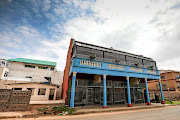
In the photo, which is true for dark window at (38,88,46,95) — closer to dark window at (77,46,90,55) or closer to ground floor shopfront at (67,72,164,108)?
ground floor shopfront at (67,72,164,108)

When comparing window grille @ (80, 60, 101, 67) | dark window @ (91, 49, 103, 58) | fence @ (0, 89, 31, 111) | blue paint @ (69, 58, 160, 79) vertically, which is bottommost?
fence @ (0, 89, 31, 111)

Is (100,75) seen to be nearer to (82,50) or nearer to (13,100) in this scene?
(82,50)

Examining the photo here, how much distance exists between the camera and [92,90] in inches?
524

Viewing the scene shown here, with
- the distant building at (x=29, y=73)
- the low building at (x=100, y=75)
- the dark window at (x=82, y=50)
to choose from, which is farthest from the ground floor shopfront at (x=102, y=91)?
the distant building at (x=29, y=73)

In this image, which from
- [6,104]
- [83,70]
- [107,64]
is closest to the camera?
[6,104]

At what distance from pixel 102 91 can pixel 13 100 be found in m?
10.7

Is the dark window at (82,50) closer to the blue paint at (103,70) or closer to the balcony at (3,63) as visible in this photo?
the blue paint at (103,70)

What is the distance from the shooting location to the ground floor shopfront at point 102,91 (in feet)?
39.7

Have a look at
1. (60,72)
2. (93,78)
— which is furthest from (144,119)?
(60,72)

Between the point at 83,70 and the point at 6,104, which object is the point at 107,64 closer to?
the point at 83,70

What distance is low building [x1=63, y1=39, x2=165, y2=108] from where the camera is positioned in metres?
11.1

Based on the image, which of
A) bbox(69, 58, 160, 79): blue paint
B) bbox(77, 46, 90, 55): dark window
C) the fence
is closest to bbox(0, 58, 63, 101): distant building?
the fence

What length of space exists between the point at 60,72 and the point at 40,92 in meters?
9.63

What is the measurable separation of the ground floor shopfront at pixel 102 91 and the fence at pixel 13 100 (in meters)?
4.73
